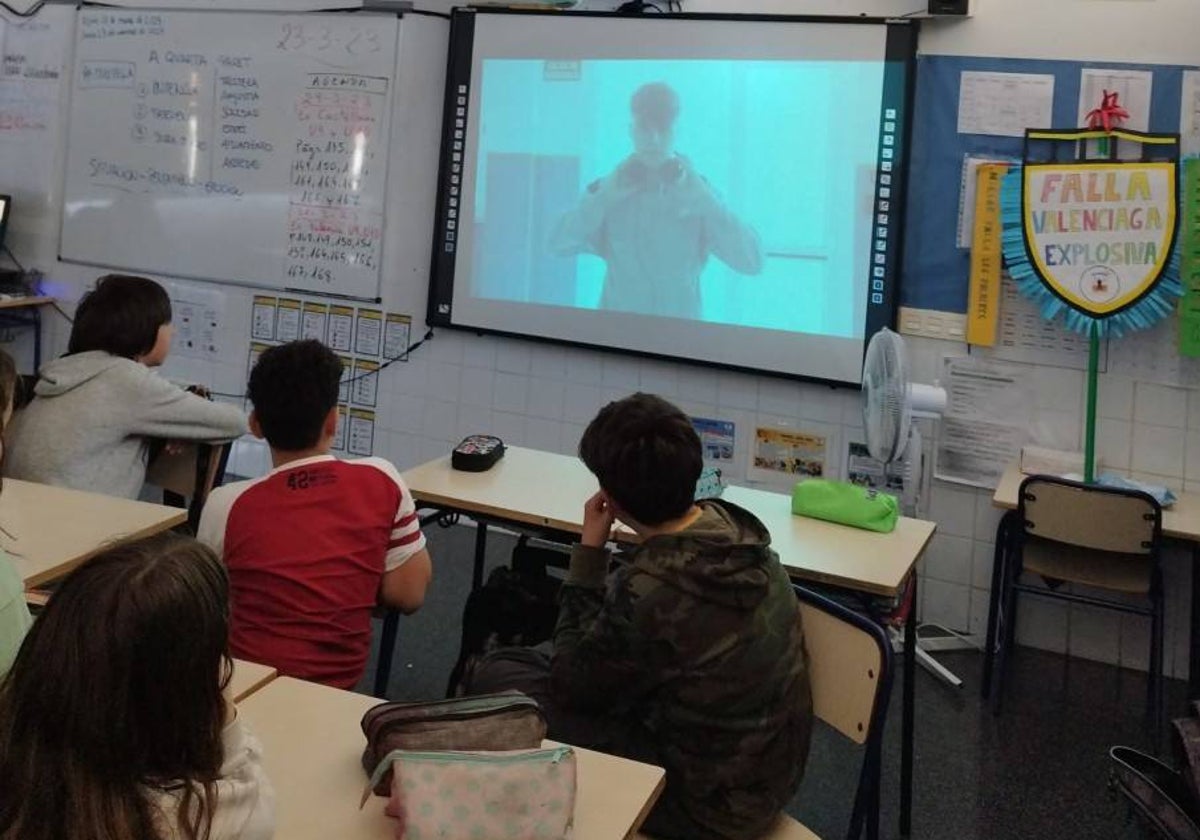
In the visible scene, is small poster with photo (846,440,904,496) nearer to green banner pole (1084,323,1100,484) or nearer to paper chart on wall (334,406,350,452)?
green banner pole (1084,323,1100,484)

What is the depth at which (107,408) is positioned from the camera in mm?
2602

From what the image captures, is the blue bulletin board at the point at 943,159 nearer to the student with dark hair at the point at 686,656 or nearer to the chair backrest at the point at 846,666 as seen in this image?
the chair backrest at the point at 846,666

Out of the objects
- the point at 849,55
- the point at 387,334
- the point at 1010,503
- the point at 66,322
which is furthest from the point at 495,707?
the point at 66,322

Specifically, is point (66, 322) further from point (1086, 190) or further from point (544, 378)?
point (1086, 190)

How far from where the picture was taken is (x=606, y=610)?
1.68 m

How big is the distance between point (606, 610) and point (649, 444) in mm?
295

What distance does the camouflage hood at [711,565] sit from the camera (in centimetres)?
161

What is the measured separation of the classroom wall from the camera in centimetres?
352

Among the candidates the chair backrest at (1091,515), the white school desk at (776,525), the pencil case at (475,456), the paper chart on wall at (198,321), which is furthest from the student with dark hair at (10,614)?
the paper chart on wall at (198,321)

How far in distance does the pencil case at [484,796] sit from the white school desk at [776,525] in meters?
1.38

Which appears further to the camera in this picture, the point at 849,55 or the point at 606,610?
the point at 849,55

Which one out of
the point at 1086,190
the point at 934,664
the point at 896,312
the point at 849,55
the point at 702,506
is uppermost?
the point at 849,55

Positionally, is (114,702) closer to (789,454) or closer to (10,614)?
(10,614)

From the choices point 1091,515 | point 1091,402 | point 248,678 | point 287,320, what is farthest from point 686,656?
point 287,320
